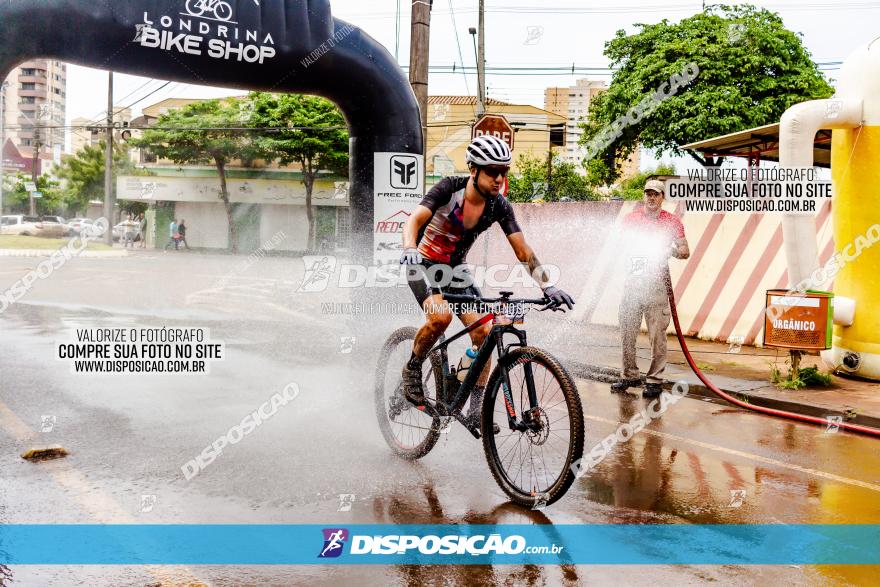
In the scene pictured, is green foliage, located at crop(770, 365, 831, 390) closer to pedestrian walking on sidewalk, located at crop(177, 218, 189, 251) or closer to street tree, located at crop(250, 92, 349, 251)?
street tree, located at crop(250, 92, 349, 251)

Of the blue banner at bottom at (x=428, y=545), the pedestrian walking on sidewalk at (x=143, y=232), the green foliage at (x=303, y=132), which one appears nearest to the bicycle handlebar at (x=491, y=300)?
the blue banner at bottom at (x=428, y=545)

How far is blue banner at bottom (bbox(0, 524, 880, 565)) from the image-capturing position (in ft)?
13.1

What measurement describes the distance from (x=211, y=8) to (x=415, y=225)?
5.61 meters

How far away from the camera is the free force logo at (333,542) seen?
406 centimetres

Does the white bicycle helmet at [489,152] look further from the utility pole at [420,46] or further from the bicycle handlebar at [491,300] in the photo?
the utility pole at [420,46]

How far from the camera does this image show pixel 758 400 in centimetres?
827

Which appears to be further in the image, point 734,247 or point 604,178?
point 604,178

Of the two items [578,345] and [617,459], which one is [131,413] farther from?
[578,345]

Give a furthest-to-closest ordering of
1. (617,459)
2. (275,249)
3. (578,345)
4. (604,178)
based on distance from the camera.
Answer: (275,249)
(604,178)
(578,345)
(617,459)

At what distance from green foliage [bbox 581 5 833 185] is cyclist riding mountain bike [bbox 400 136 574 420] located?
31.2 meters

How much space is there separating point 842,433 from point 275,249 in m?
49.2

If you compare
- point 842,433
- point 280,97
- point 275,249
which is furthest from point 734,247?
point 275,249

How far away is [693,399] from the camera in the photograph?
8.59 m

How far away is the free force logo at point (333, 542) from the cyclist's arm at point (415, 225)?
1.81 m
